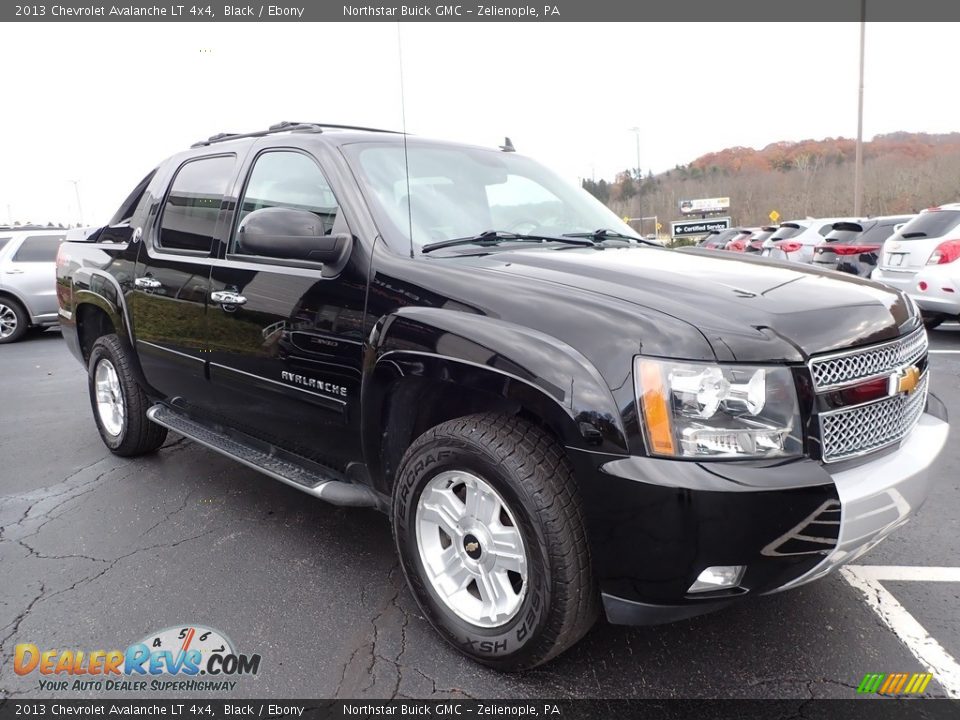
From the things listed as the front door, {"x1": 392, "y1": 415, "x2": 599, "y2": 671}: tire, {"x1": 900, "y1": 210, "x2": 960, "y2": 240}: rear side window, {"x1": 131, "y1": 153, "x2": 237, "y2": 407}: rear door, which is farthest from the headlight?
{"x1": 900, "y1": 210, "x2": 960, "y2": 240}: rear side window

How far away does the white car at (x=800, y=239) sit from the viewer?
539 inches

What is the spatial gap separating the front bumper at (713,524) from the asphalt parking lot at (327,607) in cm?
47

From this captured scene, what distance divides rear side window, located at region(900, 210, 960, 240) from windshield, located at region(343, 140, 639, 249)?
6204 mm

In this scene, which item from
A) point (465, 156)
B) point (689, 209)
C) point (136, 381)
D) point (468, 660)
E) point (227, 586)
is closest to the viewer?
point (468, 660)

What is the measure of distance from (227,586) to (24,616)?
781 millimetres

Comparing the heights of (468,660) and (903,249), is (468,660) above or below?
below

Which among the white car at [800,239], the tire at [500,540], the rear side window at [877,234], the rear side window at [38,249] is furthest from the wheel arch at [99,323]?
the white car at [800,239]

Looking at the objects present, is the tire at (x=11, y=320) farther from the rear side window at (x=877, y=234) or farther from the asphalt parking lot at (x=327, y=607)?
the rear side window at (x=877, y=234)

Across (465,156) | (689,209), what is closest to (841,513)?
(465,156)

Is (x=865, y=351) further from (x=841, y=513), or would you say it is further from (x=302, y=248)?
(x=302, y=248)

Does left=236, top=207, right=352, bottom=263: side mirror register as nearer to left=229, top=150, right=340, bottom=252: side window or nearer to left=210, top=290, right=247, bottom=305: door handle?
left=229, top=150, right=340, bottom=252: side window

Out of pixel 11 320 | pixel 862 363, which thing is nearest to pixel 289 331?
pixel 862 363

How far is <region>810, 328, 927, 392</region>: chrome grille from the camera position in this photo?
2.03m

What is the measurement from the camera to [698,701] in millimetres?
2189
